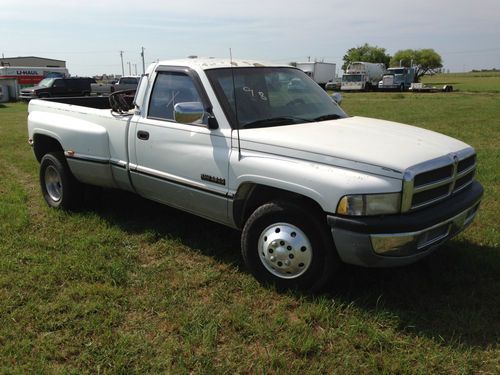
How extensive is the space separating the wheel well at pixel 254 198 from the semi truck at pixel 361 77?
47.0 m

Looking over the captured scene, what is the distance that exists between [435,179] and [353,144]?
0.62m

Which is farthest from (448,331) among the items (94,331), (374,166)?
(94,331)

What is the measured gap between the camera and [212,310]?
3.47m

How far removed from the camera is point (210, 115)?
393 cm

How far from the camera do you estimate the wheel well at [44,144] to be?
19.1 ft

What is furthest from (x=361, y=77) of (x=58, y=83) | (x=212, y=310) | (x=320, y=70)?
(x=212, y=310)

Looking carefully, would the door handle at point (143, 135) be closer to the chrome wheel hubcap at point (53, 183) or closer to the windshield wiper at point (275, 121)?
the windshield wiper at point (275, 121)

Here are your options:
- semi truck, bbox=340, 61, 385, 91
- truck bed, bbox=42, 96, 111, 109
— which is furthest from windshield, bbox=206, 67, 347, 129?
semi truck, bbox=340, 61, 385, 91

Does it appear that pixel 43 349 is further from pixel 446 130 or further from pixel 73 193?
pixel 446 130

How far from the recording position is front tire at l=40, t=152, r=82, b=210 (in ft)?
18.0

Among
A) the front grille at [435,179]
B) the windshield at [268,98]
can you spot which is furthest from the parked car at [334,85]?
the front grille at [435,179]

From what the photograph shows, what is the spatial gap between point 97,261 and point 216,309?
1367 mm

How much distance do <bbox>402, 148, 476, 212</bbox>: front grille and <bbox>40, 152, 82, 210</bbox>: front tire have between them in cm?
386

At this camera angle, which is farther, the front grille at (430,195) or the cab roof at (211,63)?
the cab roof at (211,63)
